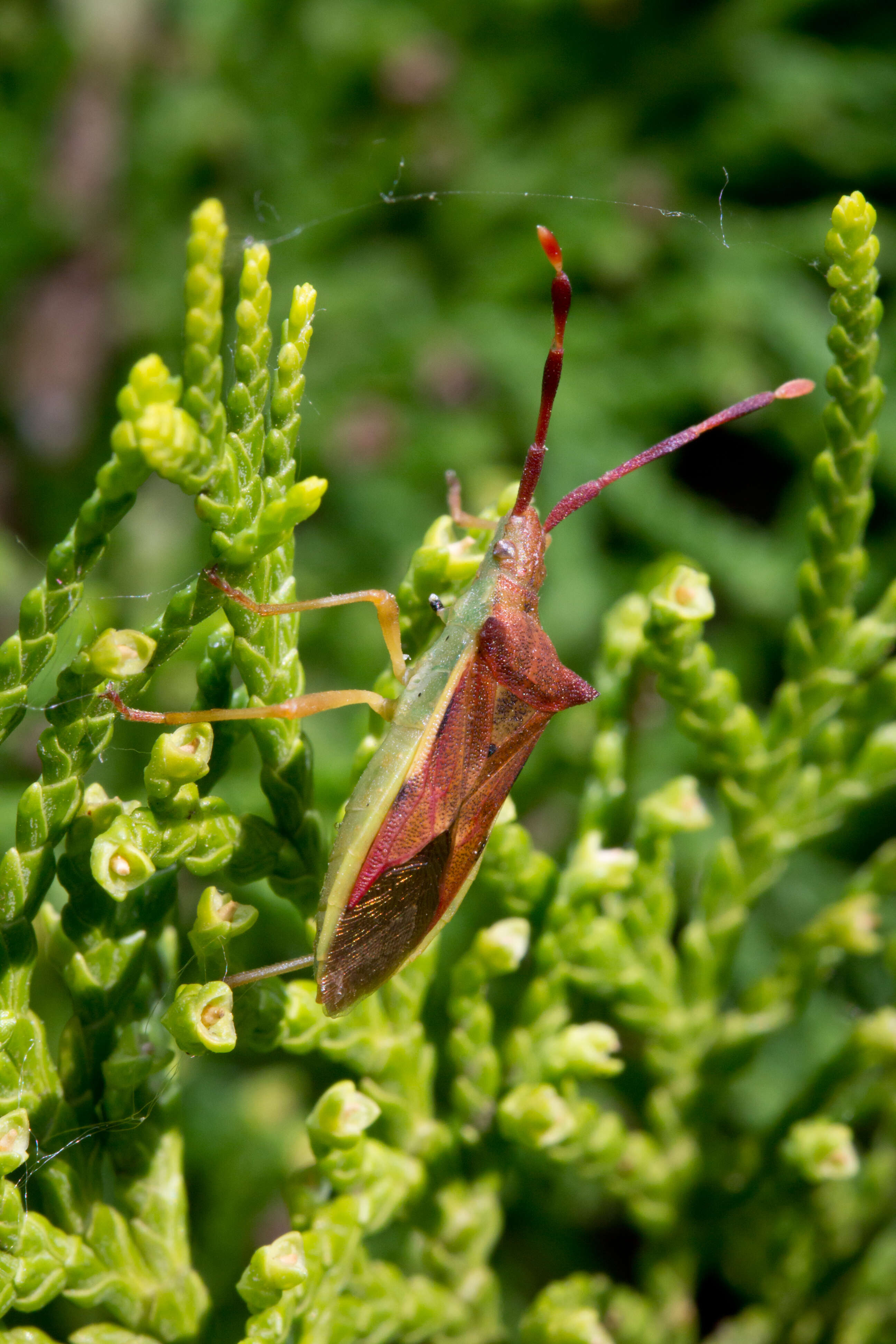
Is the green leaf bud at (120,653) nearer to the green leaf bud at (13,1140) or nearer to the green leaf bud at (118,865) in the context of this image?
the green leaf bud at (118,865)

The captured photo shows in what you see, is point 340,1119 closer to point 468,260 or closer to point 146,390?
point 146,390

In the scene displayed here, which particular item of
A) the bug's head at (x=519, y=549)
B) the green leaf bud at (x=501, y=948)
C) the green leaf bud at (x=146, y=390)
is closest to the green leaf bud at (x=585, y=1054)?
the green leaf bud at (x=501, y=948)

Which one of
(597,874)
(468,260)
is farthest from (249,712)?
(468,260)

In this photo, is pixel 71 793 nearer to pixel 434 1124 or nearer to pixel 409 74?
pixel 434 1124

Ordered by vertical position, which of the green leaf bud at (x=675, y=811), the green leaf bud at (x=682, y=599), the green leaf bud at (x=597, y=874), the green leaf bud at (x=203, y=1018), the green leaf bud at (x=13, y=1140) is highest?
the green leaf bud at (x=682, y=599)

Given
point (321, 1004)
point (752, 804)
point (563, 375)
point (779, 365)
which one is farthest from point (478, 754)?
point (779, 365)
